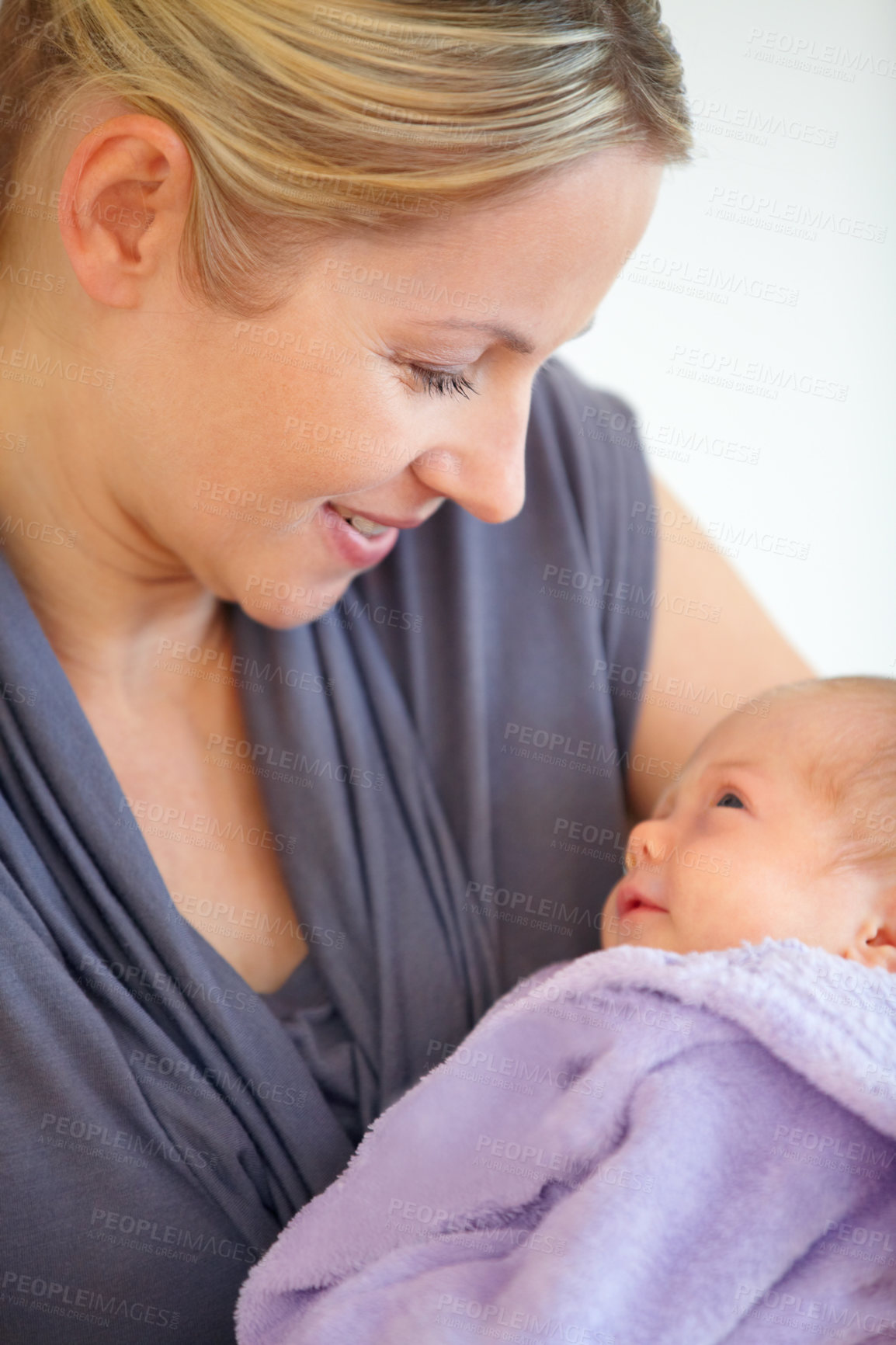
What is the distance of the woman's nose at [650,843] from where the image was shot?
1084mm

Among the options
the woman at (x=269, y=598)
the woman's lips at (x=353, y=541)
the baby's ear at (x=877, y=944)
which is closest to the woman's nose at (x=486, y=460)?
the woman at (x=269, y=598)

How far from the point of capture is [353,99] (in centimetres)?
88

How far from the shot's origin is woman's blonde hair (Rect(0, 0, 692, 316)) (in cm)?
88

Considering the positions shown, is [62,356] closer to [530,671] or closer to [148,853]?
[148,853]

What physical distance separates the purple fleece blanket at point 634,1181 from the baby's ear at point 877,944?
0.20 ft

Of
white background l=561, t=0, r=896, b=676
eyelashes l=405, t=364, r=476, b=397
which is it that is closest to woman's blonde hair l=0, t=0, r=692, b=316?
eyelashes l=405, t=364, r=476, b=397

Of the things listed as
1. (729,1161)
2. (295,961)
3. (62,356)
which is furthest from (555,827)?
(62,356)

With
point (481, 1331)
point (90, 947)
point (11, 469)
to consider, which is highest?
point (11, 469)

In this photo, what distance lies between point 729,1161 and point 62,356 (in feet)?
3.08

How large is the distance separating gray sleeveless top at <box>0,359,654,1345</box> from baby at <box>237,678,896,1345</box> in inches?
4.4

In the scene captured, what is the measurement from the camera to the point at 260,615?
3.81ft

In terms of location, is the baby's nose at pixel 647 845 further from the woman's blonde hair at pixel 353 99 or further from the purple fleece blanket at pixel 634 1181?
the woman's blonde hair at pixel 353 99

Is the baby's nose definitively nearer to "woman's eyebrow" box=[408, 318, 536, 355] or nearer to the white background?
"woman's eyebrow" box=[408, 318, 536, 355]

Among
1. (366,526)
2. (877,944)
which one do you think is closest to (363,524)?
(366,526)
